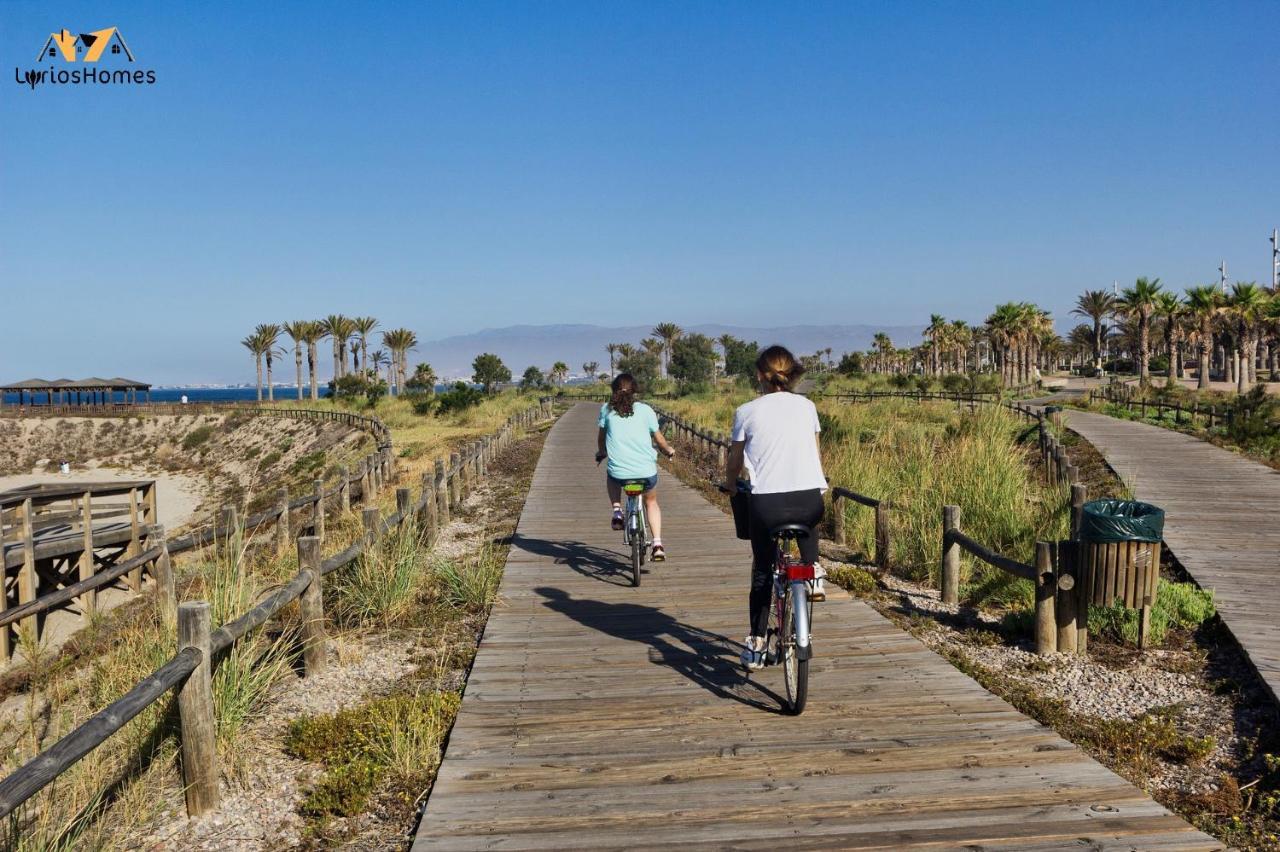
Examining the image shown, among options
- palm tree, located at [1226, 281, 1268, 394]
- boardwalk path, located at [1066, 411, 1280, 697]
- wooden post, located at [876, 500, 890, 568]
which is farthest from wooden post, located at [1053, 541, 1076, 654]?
palm tree, located at [1226, 281, 1268, 394]

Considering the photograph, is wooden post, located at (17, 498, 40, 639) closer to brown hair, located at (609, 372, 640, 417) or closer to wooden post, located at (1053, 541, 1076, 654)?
brown hair, located at (609, 372, 640, 417)

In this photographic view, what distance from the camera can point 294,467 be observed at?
4394 cm

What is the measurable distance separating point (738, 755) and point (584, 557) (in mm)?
5663

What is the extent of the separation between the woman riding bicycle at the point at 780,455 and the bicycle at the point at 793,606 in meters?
0.06

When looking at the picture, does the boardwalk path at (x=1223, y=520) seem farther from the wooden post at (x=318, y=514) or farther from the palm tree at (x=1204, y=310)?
the palm tree at (x=1204, y=310)

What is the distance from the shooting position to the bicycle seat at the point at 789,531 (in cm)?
488

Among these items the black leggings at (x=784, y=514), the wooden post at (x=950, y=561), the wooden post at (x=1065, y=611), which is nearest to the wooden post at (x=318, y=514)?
the wooden post at (x=950, y=561)

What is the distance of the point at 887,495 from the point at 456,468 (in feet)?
24.2

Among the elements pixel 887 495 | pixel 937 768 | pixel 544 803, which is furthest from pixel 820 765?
pixel 887 495

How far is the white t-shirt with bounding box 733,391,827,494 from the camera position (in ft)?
16.1

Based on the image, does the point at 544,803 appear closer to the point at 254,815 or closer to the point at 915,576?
the point at 254,815

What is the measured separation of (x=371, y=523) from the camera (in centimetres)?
820

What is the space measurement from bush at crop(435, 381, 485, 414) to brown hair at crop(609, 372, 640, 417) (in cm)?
4877

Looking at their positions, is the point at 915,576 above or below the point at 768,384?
below
